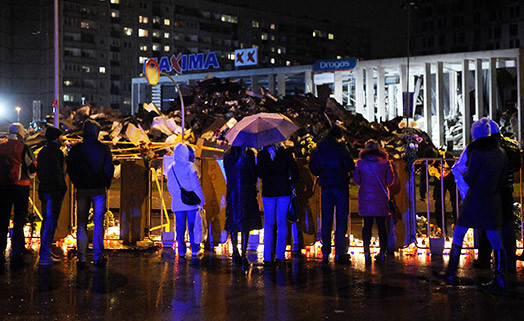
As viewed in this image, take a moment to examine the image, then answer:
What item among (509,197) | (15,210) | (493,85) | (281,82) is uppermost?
(281,82)

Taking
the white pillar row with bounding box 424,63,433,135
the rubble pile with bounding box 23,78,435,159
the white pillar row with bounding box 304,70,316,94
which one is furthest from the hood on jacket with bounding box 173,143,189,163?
the white pillar row with bounding box 304,70,316,94

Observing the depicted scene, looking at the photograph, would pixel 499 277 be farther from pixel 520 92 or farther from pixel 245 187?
pixel 520 92

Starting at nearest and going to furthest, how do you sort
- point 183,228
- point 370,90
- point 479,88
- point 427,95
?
point 183,228 < point 479,88 < point 427,95 < point 370,90

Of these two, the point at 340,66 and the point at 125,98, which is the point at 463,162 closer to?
the point at 340,66

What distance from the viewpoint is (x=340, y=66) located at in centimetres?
4709

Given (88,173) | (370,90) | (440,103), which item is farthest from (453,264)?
(370,90)

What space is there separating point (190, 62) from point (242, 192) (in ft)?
167

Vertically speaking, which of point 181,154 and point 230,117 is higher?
point 230,117

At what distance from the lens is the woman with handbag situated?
9.40m

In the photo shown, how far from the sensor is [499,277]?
291 inches

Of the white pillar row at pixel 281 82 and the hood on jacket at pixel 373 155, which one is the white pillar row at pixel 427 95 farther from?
the hood on jacket at pixel 373 155

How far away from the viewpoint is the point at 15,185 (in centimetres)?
925

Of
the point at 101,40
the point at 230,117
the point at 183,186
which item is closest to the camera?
the point at 183,186

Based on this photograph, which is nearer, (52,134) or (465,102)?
(52,134)
